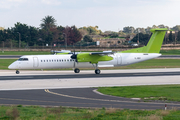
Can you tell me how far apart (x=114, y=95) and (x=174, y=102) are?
5081 mm

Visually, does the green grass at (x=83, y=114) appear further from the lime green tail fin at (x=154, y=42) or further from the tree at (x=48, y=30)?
the tree at (x=48, y=30)

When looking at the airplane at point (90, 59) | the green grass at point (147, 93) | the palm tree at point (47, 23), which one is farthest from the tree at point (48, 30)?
the green grass at point (147, 93)

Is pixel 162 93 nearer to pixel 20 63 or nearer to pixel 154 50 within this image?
pixel 154 50

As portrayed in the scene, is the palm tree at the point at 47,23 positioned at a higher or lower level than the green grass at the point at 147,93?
higher

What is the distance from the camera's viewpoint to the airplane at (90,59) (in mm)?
36969

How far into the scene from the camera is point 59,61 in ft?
123

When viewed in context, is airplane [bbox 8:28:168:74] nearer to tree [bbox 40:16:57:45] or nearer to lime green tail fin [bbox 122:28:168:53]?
lime green tail fin [bbox 122:28:168:53]

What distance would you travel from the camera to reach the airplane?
121 feet

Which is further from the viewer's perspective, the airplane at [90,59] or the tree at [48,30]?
the tree at [48,30]

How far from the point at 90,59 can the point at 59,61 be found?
4.64 meters

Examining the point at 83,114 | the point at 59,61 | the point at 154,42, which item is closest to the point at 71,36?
the point at 154,42

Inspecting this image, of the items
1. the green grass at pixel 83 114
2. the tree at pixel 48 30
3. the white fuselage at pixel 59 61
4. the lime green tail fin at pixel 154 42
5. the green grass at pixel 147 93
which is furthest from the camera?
the tree at pixel 48 30

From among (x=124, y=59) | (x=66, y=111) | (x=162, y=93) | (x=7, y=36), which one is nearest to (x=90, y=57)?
(x=124, y=59)

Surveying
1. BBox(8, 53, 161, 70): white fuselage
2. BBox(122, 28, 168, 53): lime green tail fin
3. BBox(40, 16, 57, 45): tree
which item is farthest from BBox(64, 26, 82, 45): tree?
BBox(8, 53, 161, 70): white fuselage
